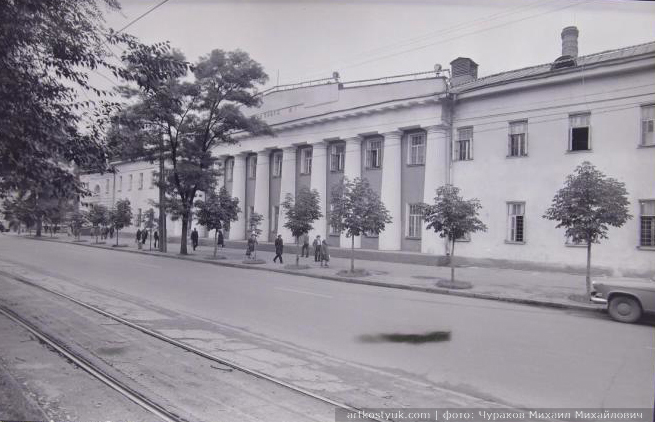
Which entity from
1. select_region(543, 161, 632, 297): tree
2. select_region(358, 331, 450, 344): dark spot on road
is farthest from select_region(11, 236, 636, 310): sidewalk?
select_region(358, 331, 450, 344): dark spot on road

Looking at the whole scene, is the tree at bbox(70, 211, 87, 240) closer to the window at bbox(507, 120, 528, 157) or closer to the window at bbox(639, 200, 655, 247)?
the window at bbox(507, 120, 528, 157)

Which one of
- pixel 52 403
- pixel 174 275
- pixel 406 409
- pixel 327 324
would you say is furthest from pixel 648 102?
pixel 52 403

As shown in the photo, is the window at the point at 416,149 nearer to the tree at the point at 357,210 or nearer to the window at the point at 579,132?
the tree at the point at 357,210

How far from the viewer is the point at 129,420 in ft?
15.2

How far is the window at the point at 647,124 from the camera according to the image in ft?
59.1

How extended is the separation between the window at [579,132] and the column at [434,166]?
6.09m

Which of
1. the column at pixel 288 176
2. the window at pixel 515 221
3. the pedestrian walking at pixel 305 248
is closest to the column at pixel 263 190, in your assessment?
the column at pixel 288 176

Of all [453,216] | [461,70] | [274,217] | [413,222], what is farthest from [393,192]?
[274,217]

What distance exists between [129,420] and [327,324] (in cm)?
536

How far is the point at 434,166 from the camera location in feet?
79.8

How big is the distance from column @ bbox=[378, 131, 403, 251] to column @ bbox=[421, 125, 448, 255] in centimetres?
197

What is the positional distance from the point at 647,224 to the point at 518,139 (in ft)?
→ 21.3

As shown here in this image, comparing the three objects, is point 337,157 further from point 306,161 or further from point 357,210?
point 357,210

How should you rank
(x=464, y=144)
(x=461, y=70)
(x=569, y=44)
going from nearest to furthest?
(x=569, y=44), (x=464, y=144), (x=461, y=70)
